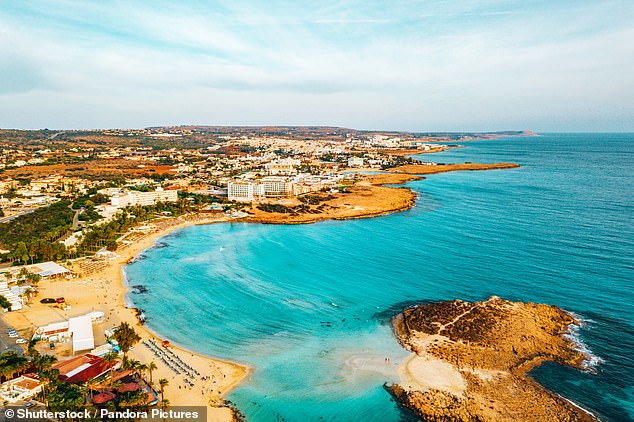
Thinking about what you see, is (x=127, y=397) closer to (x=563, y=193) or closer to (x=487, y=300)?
(x=487, y=300)

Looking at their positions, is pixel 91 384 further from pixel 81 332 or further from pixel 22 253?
pixel 22 253

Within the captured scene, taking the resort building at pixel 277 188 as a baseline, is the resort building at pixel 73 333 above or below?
below

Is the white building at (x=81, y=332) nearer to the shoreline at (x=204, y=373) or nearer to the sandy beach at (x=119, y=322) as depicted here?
the sandy beach at (x=119, y=322)

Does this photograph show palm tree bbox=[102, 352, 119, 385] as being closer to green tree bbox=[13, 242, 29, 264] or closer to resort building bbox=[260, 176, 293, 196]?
green tree bbox=[13, 242, 29, 264]

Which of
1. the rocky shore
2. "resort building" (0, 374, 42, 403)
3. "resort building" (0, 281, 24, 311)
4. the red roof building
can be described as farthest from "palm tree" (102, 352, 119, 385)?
the rocky shore

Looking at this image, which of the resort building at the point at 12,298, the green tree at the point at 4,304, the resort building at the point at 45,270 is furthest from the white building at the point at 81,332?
the resort building at the point at 45,270

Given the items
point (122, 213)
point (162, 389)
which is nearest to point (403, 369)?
→ point (162, 389)

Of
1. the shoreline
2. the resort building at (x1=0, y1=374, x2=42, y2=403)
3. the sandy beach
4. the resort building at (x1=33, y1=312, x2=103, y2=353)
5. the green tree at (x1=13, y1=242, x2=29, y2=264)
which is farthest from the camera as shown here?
the green tree at (x1=13, y1=242, x2=29, y2=264)
